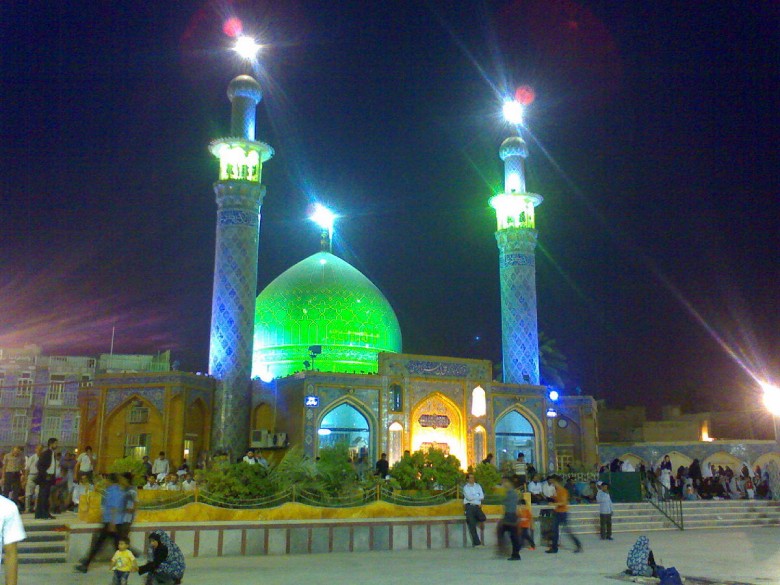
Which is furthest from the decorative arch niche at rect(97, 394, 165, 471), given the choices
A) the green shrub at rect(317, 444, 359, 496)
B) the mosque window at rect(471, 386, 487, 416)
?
the green shrub at rect(317, 444, 359, 496)

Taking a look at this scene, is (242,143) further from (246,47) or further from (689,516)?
(689,516)

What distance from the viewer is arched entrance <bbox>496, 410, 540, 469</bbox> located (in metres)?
26.2

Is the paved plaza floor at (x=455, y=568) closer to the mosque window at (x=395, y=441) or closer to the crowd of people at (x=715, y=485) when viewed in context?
the crowd of people at (x=715, y=485)

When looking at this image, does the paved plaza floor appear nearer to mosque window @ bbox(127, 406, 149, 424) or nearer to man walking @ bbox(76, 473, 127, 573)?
man walking @ bbox(76, 473, 127, 573)

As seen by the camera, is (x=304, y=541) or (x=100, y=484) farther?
(x=100, y=484)

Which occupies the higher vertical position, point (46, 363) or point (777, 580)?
point (46, 363)

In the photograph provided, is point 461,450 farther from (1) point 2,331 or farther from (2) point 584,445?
(1) point 2,331

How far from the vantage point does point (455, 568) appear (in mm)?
9703

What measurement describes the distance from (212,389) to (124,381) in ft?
8.55

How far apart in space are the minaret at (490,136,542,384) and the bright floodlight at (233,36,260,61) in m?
10.1

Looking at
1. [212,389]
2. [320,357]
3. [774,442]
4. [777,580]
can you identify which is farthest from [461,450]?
[777,580]

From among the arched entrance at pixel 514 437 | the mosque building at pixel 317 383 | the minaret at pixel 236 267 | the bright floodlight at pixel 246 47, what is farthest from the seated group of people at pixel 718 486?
the bright floodlight at pixel 246 47

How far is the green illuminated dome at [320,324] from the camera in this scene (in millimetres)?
26859

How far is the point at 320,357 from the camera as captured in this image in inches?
1045
